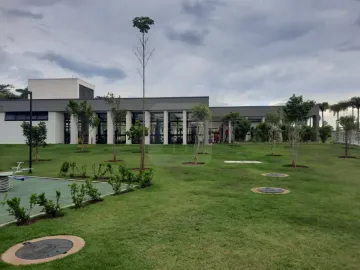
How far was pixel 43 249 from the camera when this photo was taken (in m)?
5.01

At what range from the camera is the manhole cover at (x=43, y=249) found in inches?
187

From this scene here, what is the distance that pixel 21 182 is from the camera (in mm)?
12367

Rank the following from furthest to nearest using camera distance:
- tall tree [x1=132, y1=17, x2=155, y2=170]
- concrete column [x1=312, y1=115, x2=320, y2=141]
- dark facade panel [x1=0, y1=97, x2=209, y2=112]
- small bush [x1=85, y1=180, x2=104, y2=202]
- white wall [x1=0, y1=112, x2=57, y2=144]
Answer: concrete column [x1=312, y1=115, x2=320, y2=141], white wall [x1=0, y1=112, x2=57, y2=144], dark facade panel [x1=0, y1=97, x2=209, y2=112], tall tree [x1=132, y1=17, x2=155, y2=170], small bush [x1=85, y1=180, x2=104, y2=202]

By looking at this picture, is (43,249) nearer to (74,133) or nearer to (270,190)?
(270,190)

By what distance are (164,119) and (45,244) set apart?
3371 cm

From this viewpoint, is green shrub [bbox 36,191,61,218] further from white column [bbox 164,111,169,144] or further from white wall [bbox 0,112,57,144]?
white wall [bbox 0,112,57,144]

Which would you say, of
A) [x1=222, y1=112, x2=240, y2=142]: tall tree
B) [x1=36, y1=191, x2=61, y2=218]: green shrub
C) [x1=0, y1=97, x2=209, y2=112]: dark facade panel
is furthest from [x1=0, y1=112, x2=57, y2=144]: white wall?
Answer: [x1=36, y1=191, x2=61, y2=218]: green shrub

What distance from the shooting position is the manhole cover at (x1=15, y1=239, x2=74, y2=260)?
187 inches

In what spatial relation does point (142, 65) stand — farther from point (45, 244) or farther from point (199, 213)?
point (45, 244)

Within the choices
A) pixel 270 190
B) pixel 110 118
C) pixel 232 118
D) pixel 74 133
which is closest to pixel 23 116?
pixel 74 133

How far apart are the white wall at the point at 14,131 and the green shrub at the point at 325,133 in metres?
37.2

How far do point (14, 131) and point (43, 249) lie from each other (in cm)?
4114

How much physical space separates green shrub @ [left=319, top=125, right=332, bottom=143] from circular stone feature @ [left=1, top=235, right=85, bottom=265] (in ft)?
138

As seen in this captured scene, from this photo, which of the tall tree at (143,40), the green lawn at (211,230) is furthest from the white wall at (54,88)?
the green lawn at (211,230)
